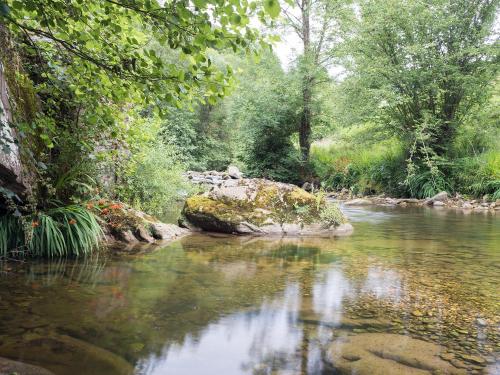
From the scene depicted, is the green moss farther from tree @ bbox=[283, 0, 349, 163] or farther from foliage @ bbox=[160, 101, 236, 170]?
foliage @ bbox=[160, 101, 236, 170]

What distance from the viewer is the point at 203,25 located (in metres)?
3.05

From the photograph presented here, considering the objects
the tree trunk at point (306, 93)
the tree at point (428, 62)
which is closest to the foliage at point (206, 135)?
the tree trunk at point (306, 93)

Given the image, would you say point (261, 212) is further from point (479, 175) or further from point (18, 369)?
point (479, 175)

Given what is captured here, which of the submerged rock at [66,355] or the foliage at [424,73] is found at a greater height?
the foliage at [424,73]

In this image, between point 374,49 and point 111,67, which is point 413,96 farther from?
point 111,67

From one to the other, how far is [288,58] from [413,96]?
760cm

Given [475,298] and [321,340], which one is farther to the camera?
[475,298]

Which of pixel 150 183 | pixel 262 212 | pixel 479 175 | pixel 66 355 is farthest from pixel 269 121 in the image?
pixel 66 355

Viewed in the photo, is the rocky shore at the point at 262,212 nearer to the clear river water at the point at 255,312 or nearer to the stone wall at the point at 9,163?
the clear river water at the point at 255,312

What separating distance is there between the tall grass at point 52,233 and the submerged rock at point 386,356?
4.27m

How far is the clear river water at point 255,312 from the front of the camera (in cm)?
311

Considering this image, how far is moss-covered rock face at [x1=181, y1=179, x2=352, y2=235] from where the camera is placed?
31.2ft

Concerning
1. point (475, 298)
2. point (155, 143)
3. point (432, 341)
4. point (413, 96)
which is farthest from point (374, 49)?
point (432, 341)

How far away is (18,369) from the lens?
8.64 feet
